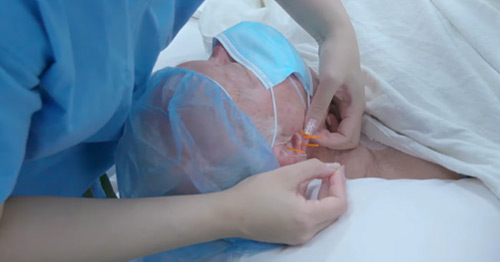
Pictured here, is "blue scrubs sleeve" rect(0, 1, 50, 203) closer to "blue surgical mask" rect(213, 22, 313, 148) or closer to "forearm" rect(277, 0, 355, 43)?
"blue surgical mask" rect(213, 22, 313, 148)

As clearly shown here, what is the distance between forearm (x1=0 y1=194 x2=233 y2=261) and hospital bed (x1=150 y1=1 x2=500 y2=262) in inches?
7.0

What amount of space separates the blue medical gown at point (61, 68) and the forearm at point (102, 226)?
0.05 meters

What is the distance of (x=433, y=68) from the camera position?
0.95 meters

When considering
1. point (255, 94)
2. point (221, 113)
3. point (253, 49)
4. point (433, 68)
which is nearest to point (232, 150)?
point (221, 113)

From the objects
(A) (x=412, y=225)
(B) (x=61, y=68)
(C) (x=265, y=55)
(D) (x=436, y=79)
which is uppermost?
(B) (x=61, y=68)

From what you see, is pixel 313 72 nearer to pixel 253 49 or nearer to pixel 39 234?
pixel 253 49

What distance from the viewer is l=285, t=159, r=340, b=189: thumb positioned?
26.7 inches

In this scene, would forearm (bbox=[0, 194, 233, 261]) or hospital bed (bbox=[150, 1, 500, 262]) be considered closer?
forearm (bbox=[0, 194, 233, 261])

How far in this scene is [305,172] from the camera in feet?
2.29

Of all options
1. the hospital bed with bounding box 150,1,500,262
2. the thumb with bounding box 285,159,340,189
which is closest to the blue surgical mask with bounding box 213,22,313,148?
the thumb with bounding box 285,159,340,189

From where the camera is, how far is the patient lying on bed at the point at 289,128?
812 millimetres

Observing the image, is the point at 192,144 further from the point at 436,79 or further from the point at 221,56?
the point at 436,79

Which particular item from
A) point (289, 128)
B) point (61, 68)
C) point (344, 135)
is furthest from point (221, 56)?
point (61, 68)

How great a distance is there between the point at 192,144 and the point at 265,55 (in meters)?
0.32
